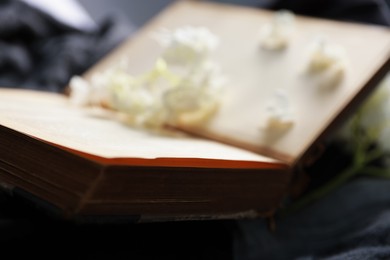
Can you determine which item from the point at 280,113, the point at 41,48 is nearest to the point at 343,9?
the point at 280,113

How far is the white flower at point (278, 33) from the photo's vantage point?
55 cm

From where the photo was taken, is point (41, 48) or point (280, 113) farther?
point (41, 48)

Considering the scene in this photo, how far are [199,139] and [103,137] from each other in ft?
0.42

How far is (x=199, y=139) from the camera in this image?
498mm

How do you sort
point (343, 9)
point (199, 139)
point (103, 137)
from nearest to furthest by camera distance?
point (103, 137), point (199, 139), point (343, 9)

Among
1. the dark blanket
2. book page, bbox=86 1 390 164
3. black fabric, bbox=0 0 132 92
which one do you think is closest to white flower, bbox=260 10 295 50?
book page, bbox=86 1 390 164

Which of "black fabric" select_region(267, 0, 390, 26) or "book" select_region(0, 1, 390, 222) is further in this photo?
"black fabric" select_region(267, 0, 390, 26)

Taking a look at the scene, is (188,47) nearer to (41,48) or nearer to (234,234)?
→ (234,234)

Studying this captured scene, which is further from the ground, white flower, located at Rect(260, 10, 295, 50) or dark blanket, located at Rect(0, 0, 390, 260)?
white flower, located at Rect(260, 10, 295, 50)

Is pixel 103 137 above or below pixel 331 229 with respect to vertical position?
above

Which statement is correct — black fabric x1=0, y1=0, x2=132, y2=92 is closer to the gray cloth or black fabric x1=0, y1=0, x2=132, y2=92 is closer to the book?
the book

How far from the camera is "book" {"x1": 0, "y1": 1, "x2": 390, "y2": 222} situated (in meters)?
0.32

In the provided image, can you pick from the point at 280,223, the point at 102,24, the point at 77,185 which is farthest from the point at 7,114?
the point at 102,24

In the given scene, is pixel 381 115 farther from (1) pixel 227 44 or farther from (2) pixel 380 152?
(1) pixel 227 44
